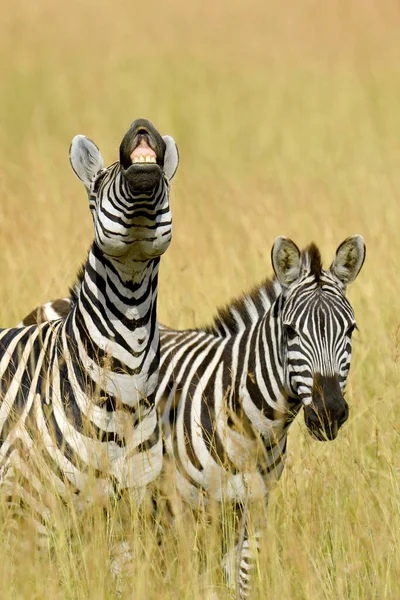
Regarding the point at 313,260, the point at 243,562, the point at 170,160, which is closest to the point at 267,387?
the point at 313,260

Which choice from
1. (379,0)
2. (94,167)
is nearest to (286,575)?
(94,167)

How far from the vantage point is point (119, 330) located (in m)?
4.57

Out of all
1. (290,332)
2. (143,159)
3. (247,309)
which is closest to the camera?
(143,159)

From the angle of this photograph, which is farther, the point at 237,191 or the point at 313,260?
the point at 237,191

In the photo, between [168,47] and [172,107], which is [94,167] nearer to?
[172,107]

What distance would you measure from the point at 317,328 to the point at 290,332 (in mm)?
182

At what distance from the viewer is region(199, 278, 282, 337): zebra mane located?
5.64 metres

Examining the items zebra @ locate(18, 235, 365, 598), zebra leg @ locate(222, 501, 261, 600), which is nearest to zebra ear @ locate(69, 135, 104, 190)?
zebra @ locate(18, 235, 365, 598)

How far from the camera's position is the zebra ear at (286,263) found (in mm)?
5113

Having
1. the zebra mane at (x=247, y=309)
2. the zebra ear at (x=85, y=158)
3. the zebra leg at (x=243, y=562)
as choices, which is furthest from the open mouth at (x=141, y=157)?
the zebra mane at (x=247, y=309)

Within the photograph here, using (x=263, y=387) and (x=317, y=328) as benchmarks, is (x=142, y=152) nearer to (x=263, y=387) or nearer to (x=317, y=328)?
(x=317, y=328)

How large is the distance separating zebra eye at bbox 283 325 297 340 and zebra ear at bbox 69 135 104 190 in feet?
3.97

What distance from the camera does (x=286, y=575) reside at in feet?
13.6

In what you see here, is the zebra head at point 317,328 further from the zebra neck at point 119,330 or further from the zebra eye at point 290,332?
the zebra neck at point 119,330
